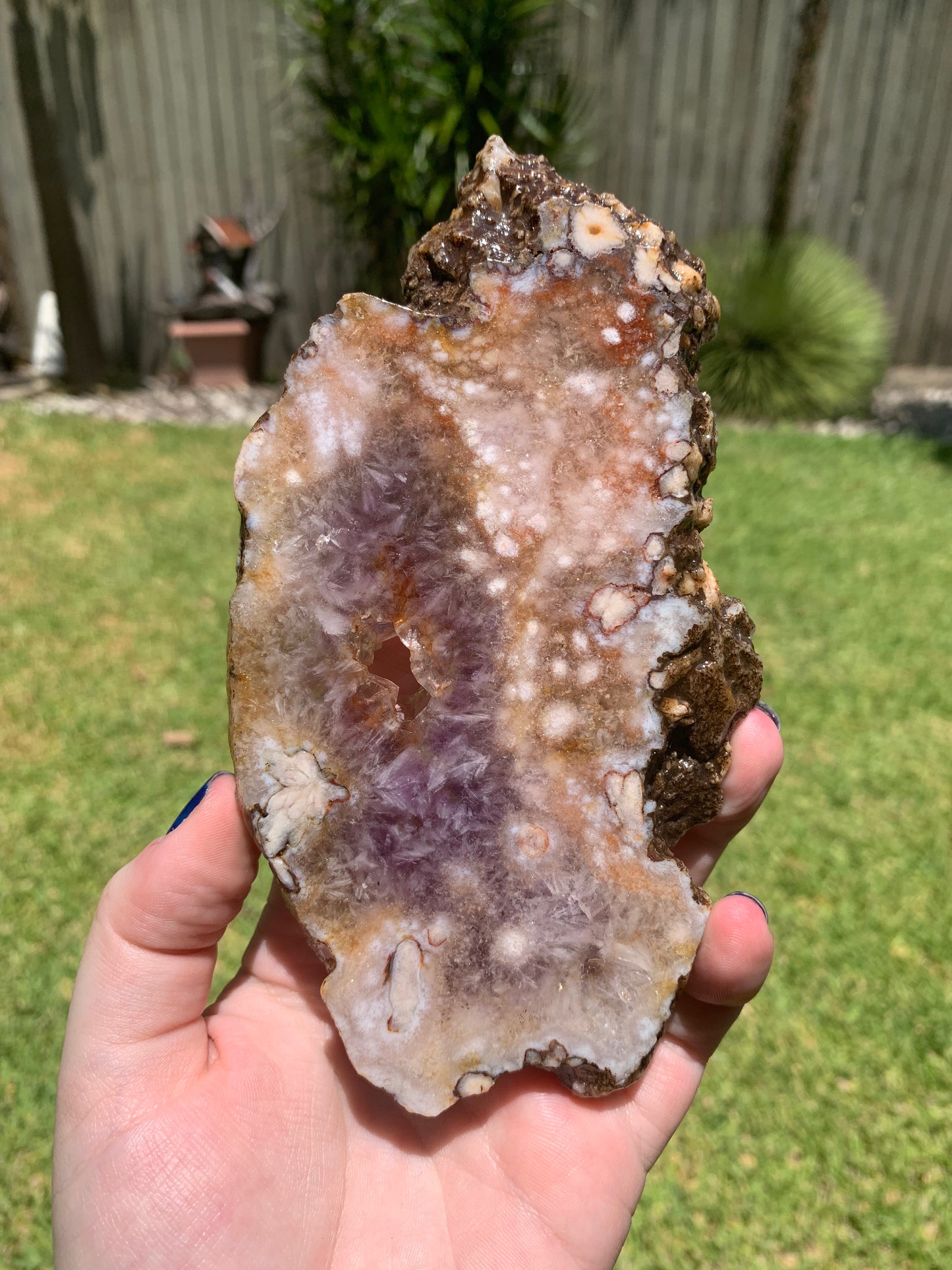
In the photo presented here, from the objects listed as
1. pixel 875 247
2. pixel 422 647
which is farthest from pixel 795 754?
pixel 875 247

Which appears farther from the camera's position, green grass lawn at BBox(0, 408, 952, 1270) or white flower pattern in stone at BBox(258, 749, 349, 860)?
green grass lawn at BBox(0, 408, 952, 1270)

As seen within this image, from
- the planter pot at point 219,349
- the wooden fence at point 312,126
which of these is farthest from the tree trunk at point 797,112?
the planter pot at point 219,349

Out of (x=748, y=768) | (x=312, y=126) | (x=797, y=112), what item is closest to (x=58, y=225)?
(x=312, y=126)

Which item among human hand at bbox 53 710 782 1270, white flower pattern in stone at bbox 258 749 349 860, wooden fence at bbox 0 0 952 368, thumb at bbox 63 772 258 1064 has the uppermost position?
wooden fence at bbox 0 0 952 368

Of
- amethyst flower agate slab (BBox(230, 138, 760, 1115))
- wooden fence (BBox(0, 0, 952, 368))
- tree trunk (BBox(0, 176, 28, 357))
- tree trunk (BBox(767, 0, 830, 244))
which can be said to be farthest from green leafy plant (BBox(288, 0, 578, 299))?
amethyst flower agate slab (BBox(230, 138, 760, 1115))

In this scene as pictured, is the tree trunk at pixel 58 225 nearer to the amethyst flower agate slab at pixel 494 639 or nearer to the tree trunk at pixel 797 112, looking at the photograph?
the tree trunk at pixel 797 112

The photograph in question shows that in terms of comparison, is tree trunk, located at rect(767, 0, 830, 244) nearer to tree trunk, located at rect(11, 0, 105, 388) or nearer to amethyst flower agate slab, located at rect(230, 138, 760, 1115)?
tree trunk, located at rect(11, 0, 105, 388)

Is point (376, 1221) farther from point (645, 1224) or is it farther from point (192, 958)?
point (645, 1224)
